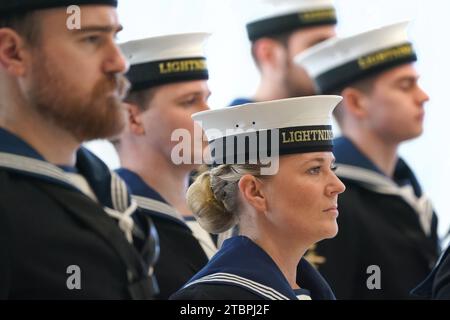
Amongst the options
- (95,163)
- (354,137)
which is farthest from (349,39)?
(95,163)

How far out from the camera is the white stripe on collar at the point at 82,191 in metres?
3.19

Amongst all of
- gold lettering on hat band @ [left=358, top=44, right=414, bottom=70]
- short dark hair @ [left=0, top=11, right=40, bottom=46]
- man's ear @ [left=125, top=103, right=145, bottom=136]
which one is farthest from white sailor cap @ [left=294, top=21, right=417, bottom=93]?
short dark hair @ [left=0, top=11, right=40, bottom=46]

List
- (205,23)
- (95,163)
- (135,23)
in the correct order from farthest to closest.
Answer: (205,23)
(135,23)
(95,163)

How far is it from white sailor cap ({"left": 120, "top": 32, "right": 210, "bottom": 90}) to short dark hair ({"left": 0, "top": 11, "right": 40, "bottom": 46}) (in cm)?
42

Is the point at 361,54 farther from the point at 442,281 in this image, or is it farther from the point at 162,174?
the point at 442,281

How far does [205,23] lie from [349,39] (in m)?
0.62

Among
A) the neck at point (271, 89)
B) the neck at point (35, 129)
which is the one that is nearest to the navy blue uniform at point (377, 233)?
the neck at point (271, 89)

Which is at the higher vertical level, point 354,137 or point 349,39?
point 349,39

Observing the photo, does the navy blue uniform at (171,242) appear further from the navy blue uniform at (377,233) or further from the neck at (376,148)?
the neck at (376,148)

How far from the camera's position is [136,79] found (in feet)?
12.1

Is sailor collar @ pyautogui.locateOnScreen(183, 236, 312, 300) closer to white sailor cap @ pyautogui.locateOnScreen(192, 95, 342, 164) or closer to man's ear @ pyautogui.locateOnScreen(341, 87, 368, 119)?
white sailor cap @ pyautogui.locateOnScreen(192, 95, 342, 164)
